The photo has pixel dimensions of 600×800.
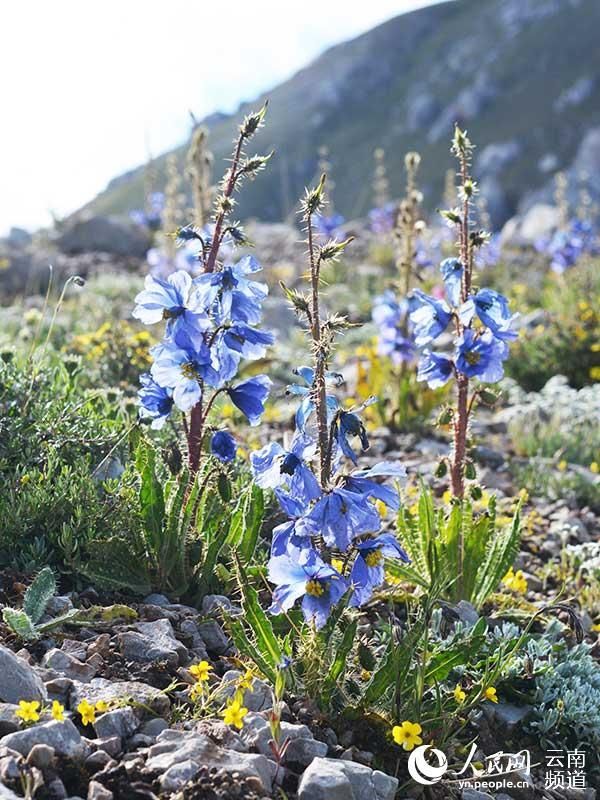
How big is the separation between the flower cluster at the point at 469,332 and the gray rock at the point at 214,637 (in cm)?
121

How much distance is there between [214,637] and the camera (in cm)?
294

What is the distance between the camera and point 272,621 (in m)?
2.88

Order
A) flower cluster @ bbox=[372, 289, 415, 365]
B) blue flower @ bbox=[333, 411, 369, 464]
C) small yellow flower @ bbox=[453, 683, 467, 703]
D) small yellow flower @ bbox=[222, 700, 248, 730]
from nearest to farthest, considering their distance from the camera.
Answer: small yellow flower @ bbox=[222, 700, 248, 730] → blue flower @ bbox=[333, 411, 369, 464] → small yellow flower @ bbox=[453, 683, 467, 703] → flower cluster @ bbox=[372, 289, 415, 365]

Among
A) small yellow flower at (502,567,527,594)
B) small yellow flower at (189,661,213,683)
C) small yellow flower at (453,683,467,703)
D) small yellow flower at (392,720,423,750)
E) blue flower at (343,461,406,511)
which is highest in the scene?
blue flower at (343,461,406,511)

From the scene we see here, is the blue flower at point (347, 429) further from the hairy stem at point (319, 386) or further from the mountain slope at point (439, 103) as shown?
the mountain slope at point (439, 103)

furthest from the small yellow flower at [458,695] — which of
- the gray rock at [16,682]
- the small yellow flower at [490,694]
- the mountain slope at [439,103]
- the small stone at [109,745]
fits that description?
the mountain slope at [439,103]

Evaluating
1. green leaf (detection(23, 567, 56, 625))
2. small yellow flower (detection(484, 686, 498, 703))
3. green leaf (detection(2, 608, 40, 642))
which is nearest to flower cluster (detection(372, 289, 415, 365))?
small yellow flower (detection(484, 686, 498, 703))

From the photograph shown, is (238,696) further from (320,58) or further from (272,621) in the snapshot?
(320,58)

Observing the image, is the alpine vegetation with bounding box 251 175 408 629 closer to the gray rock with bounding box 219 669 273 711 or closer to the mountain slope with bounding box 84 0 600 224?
the gray rock with bounding box 219 669 273 711

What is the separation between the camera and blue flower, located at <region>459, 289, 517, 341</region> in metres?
3.36

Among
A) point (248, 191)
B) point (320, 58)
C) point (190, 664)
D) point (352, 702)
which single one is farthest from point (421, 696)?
point (320, 58)

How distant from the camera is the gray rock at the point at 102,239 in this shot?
47.9 ft

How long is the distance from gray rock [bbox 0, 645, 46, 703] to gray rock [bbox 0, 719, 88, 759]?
0.41ft

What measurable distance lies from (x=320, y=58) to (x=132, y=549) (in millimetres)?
107909
